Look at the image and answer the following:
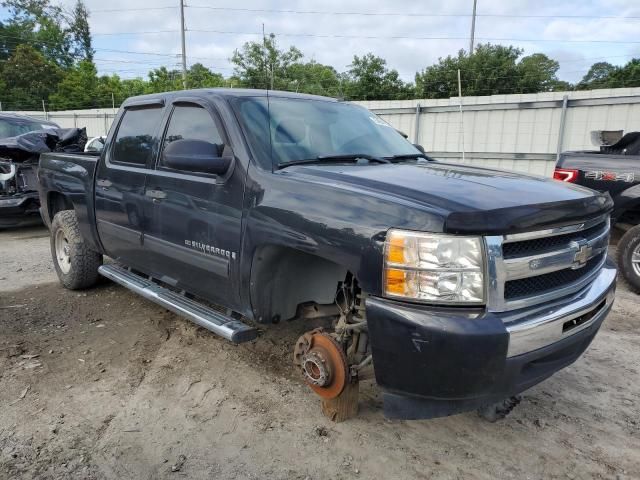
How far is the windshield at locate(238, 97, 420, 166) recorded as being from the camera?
309 cm

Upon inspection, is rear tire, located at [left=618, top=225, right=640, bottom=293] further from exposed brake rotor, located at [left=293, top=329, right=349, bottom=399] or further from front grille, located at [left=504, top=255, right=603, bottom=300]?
exposed brake rotor, located at [left=293, top=329, right=349, bottom=399]

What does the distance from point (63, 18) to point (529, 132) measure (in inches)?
2741

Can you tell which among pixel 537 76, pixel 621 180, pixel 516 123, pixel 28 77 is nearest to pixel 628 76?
pixel 537 76

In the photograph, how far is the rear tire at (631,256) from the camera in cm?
528

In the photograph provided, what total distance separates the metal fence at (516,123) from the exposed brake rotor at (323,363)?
31.4ft

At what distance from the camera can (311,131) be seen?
3348mm

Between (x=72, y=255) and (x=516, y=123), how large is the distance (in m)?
9.95

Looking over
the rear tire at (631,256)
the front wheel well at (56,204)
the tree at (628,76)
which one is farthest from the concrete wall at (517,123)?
the tree at (628,76)

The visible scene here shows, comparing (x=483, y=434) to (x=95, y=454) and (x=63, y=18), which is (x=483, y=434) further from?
(x=63, y=18)

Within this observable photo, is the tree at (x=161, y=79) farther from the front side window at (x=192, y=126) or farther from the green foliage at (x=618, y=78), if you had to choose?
the front side window at (x=192, y=126)

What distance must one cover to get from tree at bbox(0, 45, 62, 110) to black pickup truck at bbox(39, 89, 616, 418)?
49596 millimetres

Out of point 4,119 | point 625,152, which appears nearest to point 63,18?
point 4,119

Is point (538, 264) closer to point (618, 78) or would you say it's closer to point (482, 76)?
point (482, 76)

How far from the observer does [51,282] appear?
5.58 meters
